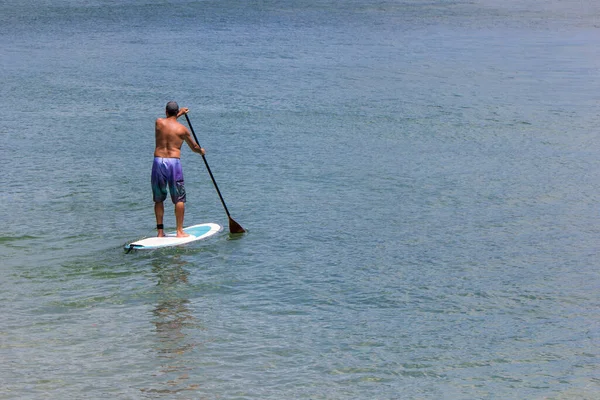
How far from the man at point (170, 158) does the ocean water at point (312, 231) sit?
80cm

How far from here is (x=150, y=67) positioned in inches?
1364

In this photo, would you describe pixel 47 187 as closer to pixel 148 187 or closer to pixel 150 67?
pixel 148 187

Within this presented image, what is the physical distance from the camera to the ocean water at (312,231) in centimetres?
1079

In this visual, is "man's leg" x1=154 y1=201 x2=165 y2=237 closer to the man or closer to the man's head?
the man

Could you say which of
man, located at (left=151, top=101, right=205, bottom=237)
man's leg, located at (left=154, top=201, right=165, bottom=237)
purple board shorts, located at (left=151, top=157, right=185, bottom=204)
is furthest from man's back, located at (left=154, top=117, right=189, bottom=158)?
man's leg, located at (left=154, top=201, right=165, bottom=237)

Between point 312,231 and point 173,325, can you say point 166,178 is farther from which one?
point 173,325

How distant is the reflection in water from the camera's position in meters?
10.4

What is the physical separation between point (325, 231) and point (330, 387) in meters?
6.00

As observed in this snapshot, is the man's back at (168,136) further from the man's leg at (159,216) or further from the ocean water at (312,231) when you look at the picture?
the ocean water at (312,231)

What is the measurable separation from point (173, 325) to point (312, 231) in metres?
4.61

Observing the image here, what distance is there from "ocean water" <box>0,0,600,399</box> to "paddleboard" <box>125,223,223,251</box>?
18 centimetres

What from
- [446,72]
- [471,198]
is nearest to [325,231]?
[471,198]

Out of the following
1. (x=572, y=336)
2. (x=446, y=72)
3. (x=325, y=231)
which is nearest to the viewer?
(x=572, y=336)

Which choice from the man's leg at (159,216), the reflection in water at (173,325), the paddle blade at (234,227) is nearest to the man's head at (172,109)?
the man's leg at (159,216)
